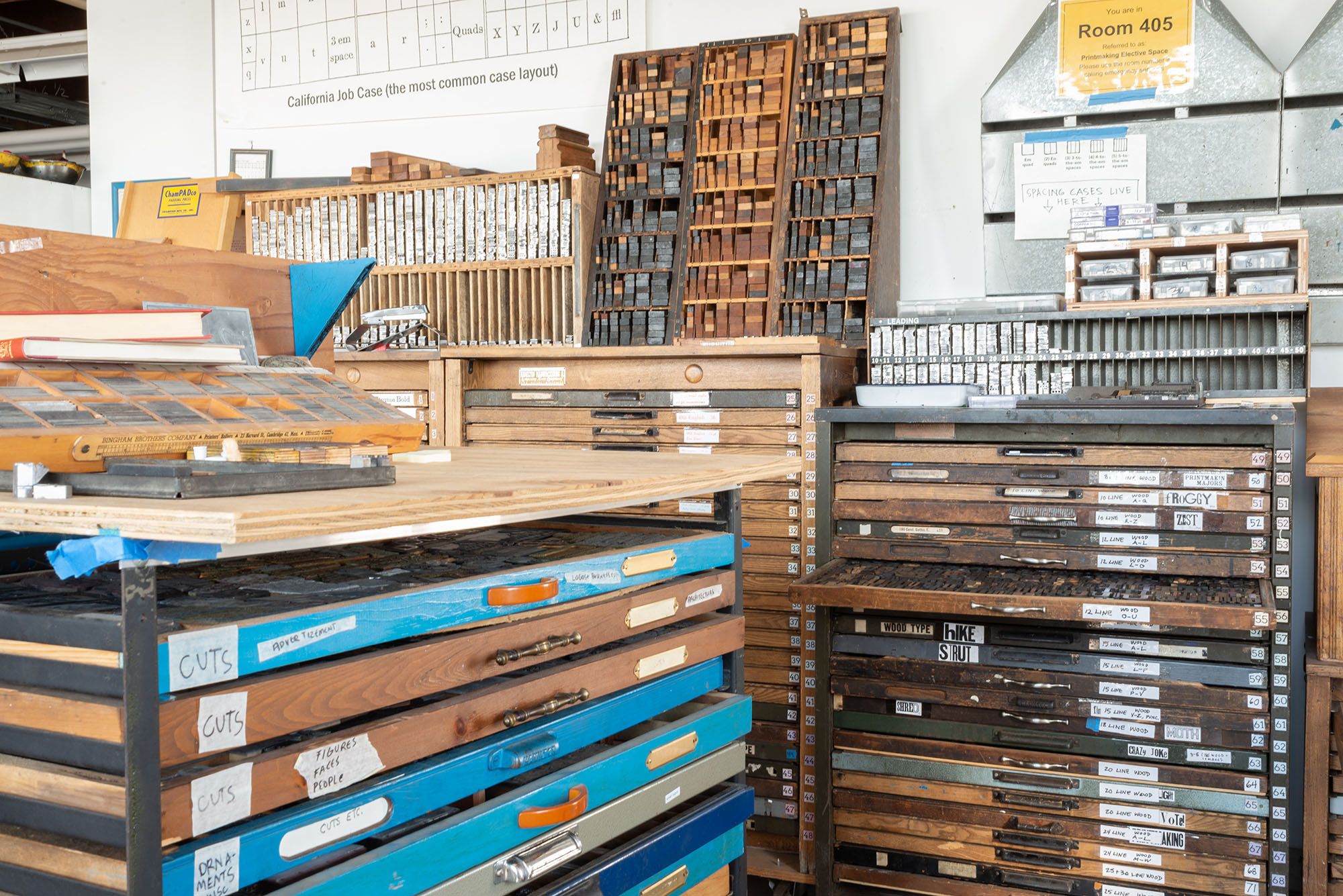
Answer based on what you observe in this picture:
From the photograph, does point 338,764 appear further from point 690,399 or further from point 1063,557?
point 690,399

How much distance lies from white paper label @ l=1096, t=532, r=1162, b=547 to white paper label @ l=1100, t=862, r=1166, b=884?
2.41ft

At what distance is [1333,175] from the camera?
3.39 metres

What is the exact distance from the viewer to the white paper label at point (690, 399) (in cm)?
324

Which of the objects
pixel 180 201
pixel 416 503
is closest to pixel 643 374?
pixel 416 503

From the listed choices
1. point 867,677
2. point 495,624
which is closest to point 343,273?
point 495,624

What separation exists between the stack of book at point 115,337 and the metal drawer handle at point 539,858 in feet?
2.30

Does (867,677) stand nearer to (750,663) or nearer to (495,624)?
(750,663)

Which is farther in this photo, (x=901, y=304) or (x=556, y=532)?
(x=901, y=304)

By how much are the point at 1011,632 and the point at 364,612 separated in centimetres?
204

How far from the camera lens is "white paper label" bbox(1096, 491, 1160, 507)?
2.71 meters

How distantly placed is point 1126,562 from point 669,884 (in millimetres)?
1658

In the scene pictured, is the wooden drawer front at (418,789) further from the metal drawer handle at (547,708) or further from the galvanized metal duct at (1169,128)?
the galvanized metal duct at (1169,128)

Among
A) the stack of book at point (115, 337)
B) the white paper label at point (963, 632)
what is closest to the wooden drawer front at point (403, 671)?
the stack of book at point (115, 337)

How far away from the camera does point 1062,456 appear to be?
2.79 meters
